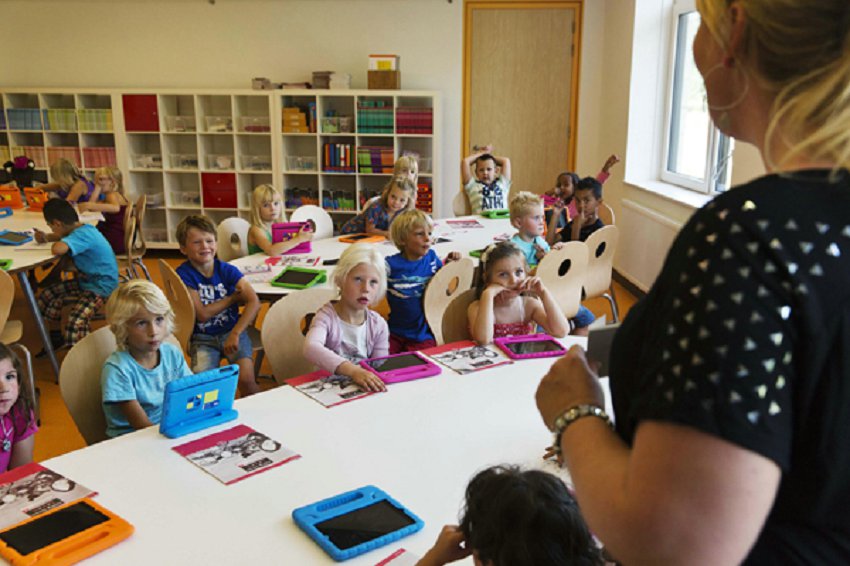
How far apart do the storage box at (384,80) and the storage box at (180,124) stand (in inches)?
72.8

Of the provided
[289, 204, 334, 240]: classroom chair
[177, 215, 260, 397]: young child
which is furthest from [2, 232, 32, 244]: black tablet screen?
[177, 215, 260, 397]: young child

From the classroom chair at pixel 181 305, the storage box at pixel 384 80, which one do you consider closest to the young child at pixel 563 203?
the storage box at pixel 384 80

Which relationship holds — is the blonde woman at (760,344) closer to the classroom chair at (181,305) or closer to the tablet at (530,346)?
the tablet at (530,346)

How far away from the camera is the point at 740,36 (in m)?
0.65

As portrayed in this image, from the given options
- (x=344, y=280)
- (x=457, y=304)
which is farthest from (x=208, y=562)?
(x=457, y=304)

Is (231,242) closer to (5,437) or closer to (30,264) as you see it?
(30,264)

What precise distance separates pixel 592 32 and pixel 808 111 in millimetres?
6974

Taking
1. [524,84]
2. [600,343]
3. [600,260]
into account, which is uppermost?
[524,84]

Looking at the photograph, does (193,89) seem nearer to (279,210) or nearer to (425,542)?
(279,210)

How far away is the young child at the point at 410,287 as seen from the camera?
3527mm

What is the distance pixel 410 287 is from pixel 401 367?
1258 mm

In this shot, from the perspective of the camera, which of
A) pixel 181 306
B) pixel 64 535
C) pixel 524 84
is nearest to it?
pixel 64 535

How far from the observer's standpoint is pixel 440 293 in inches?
122

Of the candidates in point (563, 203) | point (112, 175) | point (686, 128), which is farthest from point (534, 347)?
point (112, 175)
